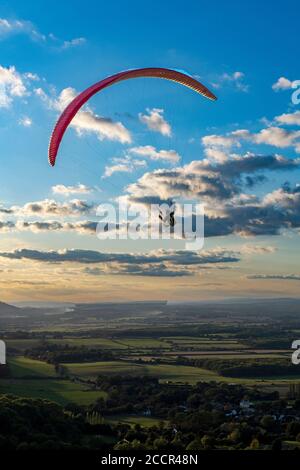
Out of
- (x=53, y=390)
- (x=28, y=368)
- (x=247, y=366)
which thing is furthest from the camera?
(x=247, y=366)

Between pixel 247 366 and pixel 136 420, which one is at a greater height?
pixel 136 420

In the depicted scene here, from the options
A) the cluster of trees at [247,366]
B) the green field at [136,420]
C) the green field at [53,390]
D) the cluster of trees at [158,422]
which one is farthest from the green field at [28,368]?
the green field at [136,420]

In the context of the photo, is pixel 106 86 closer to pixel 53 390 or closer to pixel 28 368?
pixel 53 390

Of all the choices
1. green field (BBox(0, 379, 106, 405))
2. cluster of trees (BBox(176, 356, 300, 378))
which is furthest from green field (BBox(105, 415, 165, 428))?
cluster of trees (BBox(176, 356, 300, 378))

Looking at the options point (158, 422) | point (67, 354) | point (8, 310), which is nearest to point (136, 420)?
point (158, 422)

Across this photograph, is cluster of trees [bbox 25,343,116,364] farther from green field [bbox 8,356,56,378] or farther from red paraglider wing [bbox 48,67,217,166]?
red paraglider wing [bbox 48,67,217,166]

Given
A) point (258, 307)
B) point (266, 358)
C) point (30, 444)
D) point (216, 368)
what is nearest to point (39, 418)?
point (30, 444)

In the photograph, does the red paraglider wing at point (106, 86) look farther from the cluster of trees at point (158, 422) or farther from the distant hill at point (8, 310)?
the distant hill at point (8, 310)
